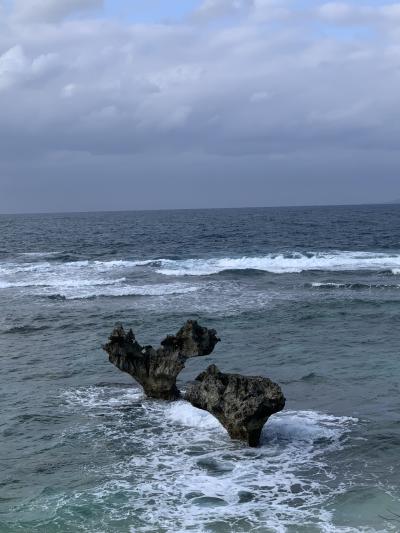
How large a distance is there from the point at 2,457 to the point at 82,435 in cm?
228

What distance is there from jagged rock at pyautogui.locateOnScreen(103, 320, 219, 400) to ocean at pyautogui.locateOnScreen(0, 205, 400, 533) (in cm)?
72

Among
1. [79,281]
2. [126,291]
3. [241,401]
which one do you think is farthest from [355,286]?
[241,401]

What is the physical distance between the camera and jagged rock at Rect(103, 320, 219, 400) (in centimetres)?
2025

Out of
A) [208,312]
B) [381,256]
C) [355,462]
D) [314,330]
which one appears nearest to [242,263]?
[381,256]

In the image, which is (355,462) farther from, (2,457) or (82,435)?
(2,457)

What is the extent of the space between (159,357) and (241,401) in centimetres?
483

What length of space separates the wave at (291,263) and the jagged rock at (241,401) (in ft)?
111

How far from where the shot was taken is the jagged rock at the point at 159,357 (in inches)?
797

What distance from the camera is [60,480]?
1480cm

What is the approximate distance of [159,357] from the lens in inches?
806

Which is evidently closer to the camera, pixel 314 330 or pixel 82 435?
pixel 82 435

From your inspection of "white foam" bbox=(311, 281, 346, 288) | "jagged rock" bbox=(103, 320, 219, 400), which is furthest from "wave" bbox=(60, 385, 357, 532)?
"white foam" bbox=(311, 281, 346, 288)

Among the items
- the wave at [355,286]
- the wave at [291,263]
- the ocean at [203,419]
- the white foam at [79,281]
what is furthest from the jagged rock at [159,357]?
the wave at [291,263]

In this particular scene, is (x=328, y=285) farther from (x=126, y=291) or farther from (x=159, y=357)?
(x=159, y=357)
